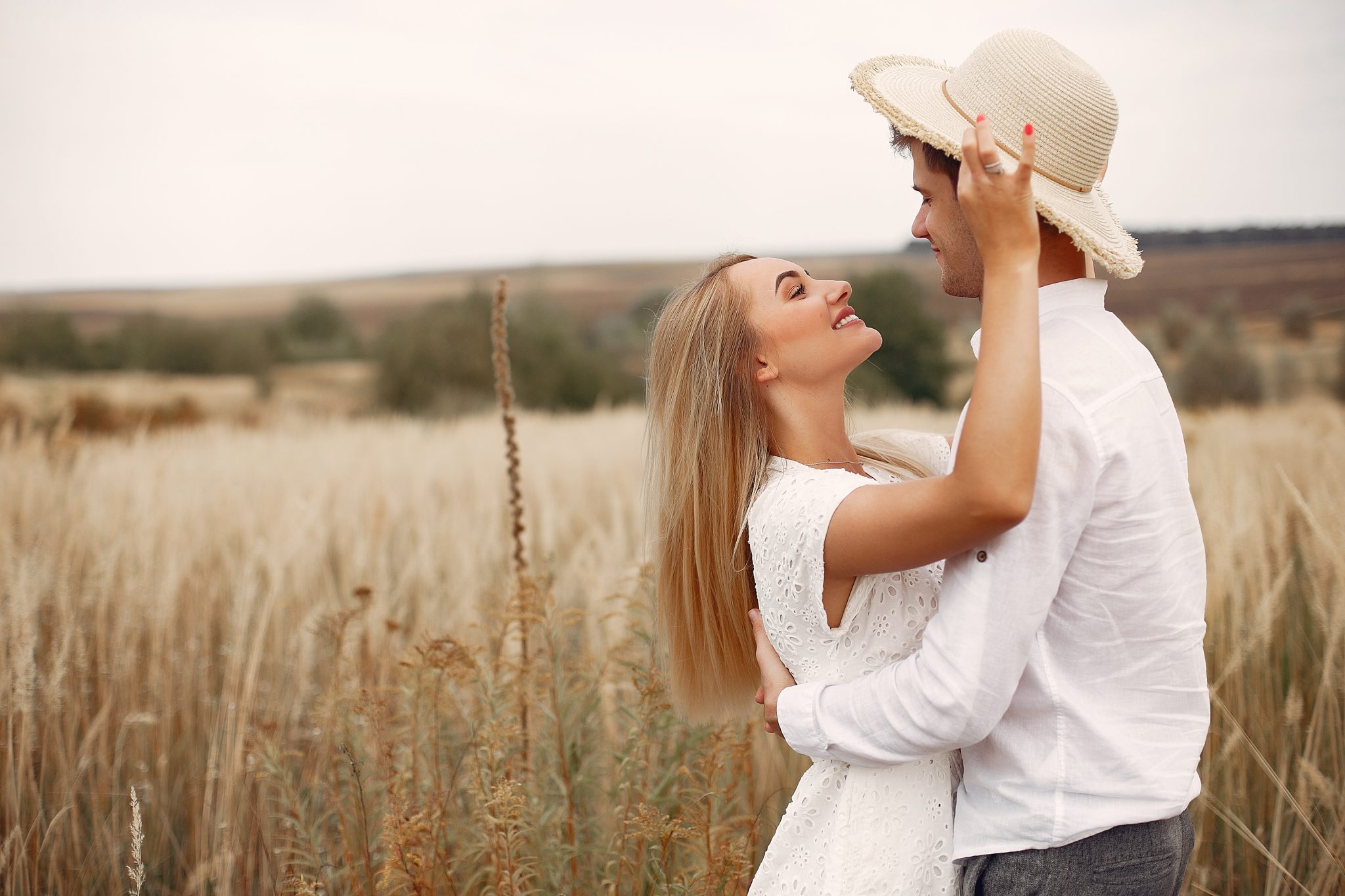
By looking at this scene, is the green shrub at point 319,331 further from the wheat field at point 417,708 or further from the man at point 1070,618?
the man at point 1070,618

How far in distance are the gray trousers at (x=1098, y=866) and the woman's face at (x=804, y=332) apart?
86cm

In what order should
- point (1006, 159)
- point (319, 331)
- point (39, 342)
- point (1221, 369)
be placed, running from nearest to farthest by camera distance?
point (1006, 159) < point (1221, 369) < point (39, 342) < point (319, 331)

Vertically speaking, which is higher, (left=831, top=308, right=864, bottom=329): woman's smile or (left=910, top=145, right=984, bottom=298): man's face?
(left=910, top=145, right=984, bottom=298): man's face

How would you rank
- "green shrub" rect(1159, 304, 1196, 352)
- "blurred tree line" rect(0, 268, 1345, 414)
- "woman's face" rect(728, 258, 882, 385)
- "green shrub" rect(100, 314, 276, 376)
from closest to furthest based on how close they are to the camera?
"woman's face" rect(728, 258, 882, 385) → "blurred tree line" rect(0, 268, 1345, 414) → "green shrub" rect(1159, 304, 1196, 352) → "green shrub" rect(100, 314, 276, 376)

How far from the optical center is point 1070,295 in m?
1.34

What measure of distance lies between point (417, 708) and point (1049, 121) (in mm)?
1857

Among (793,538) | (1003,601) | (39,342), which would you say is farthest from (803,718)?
(39,342)

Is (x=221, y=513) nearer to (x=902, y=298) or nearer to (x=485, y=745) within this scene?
(x=485, y=745)

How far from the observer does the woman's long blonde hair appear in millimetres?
1716

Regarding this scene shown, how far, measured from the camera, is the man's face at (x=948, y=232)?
139 centimetres

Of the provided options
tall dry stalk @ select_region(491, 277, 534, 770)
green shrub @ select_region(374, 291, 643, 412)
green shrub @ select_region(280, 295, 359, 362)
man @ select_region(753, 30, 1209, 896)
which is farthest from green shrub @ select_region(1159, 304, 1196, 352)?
green shrub @ select_region(280, 295, 359, 362)

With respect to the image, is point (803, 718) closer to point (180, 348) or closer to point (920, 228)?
point (920, 228)

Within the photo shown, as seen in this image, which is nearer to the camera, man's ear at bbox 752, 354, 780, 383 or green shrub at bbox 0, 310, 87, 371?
man's ear at bbox 752, 354, 780, 383

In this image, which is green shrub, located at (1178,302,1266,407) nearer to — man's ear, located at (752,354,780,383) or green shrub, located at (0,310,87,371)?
man's ear, located at (752,354,780,383)
